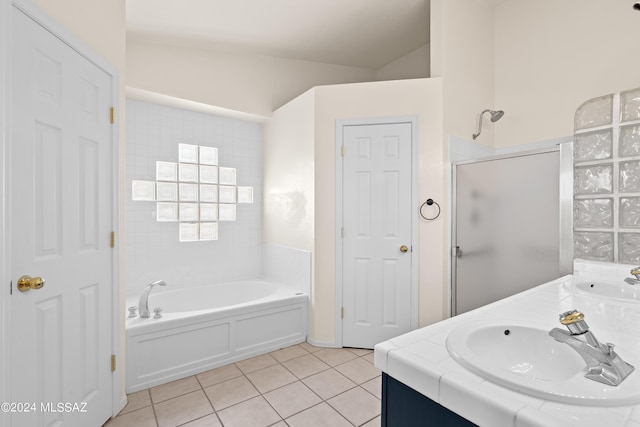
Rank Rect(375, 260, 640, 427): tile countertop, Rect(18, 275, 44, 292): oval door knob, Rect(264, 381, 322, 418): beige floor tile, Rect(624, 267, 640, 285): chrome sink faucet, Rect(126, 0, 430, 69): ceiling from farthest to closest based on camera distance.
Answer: Rect(126, 0, 430, 69): ceiling, Rect(264, 381, 322, 418): beige floor tile, Rect(624, 267, 640, 285): chrome sink faucet, Rect(18, 275, 44, 292): oval door knob, Rect(375, 260, 640, 427): tile countertop

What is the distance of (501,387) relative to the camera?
2.10 feet

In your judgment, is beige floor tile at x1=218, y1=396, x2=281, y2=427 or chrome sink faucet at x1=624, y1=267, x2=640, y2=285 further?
beige floor tile at x1=218, y1=396, x2=281, y2=427

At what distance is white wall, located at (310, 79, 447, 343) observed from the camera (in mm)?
2541

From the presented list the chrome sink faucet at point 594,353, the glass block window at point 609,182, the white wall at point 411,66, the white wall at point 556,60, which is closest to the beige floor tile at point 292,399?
the chrome sink faucet at point 594,353

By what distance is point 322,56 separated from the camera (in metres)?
3.46

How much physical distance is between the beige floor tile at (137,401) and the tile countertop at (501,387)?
183 centimetres

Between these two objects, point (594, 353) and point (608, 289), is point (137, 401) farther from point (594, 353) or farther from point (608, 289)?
point (608, 289)

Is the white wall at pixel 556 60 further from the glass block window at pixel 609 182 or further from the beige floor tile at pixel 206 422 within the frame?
the beige floor tile at pixel 206 422

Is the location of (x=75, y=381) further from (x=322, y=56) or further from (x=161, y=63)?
(x=322, y=56)

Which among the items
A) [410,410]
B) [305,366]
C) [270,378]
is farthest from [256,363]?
[410,410]

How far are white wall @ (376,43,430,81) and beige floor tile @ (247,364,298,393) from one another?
324cm

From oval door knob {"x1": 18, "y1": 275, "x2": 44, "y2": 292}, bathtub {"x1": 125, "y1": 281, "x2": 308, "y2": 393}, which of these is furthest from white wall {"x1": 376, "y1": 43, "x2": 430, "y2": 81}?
oval door knob {"x1": 18, "y1": 275, "x2": 44, "y2": 292}

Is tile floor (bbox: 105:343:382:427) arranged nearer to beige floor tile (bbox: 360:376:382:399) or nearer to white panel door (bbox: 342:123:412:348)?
beige floor tile (bbox: 360:376:382:399)

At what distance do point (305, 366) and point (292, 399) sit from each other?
1.39 feet
